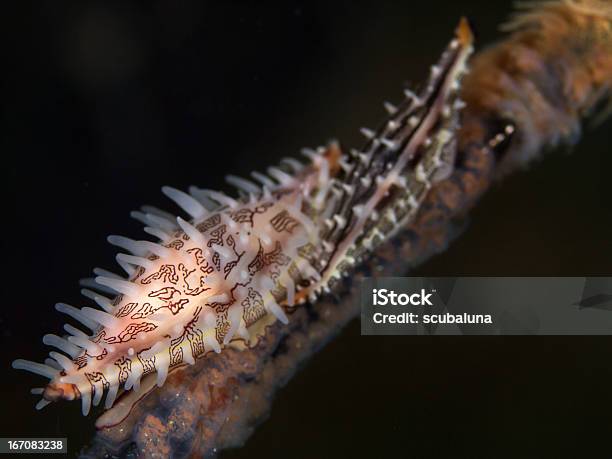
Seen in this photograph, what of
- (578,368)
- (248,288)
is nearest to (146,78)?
(248,288)

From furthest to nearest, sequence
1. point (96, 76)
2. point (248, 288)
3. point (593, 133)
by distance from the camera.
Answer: point (96, 76), point (593, 133), point (248, 288)

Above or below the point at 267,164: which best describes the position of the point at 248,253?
below

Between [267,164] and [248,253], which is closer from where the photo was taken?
[248,253]

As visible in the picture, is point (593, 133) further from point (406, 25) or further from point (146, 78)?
point (146, 78)
